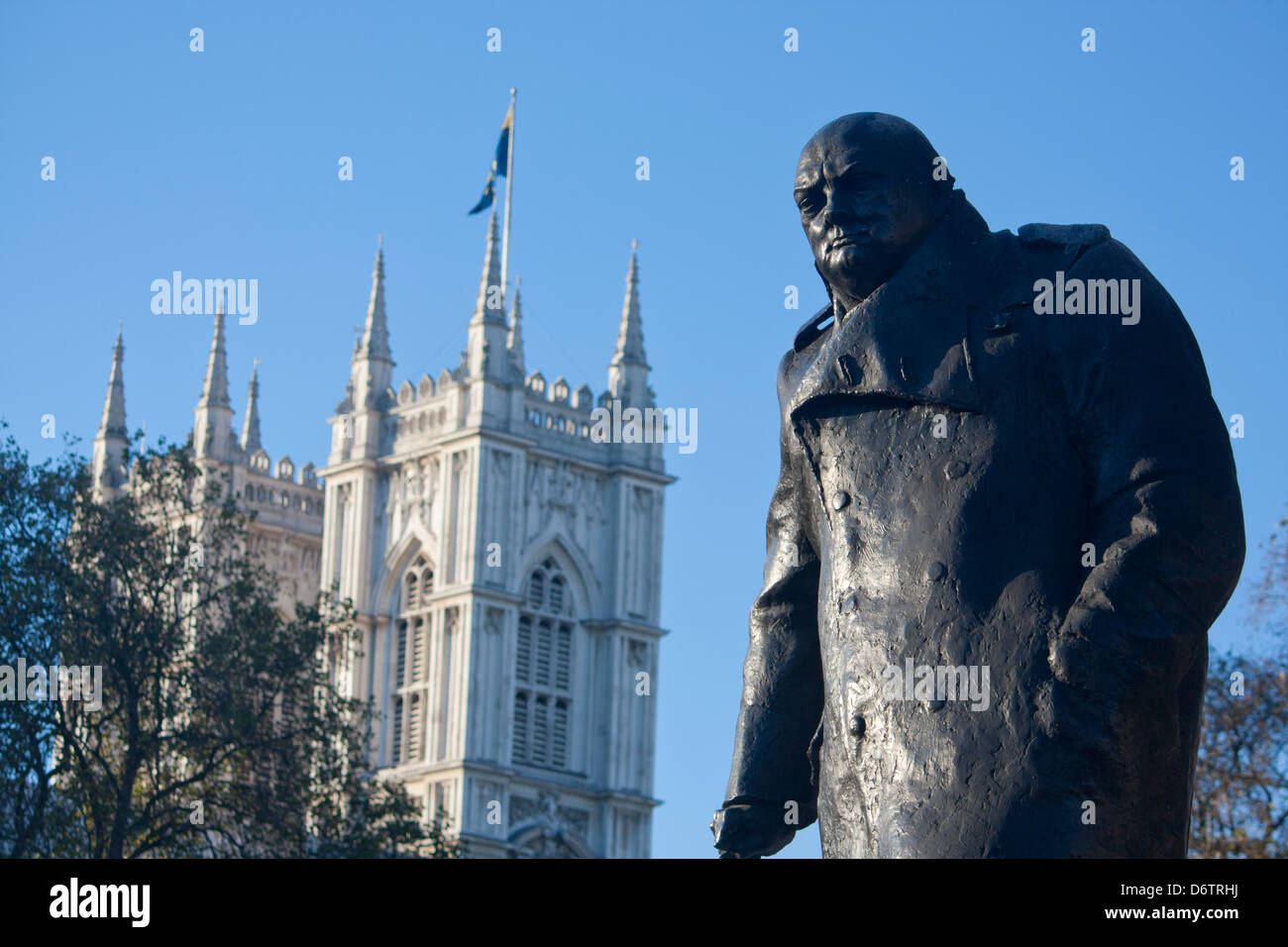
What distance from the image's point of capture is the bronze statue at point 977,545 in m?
4.64

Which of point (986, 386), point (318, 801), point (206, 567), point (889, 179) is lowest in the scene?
point (986, 386)

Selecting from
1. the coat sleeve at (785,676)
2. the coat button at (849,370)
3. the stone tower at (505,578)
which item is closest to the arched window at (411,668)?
the stone tower at (505,578)

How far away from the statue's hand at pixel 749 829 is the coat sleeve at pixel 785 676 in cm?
2

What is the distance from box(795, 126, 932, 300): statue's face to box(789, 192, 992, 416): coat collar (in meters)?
0.05

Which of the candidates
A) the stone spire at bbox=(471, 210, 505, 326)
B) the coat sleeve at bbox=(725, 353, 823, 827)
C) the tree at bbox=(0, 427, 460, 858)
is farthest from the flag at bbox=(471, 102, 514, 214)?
the coat sleeve at bbox=(725, 353, 823, 827)

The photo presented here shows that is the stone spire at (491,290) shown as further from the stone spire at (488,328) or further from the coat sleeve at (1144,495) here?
the coat sleeve at (1144,495)

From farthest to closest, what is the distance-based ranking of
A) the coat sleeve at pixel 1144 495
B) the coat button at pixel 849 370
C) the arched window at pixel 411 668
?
the arched window at pixel 411 668, the coat button at pixel 849 370, the coat sleeve at pixel 1144 495

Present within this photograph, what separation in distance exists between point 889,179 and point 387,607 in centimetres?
6648
